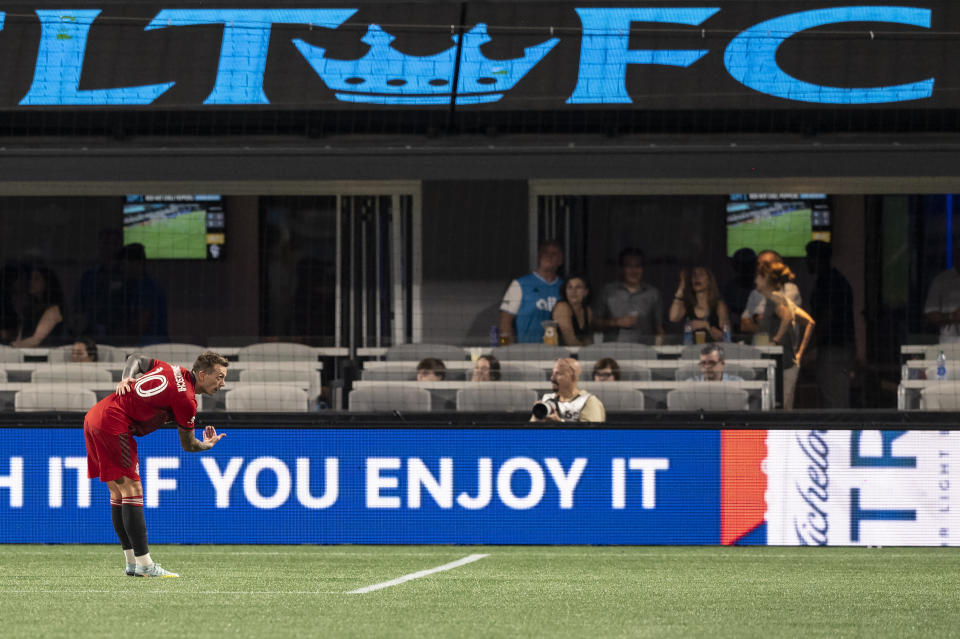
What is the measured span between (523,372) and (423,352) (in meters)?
1.00

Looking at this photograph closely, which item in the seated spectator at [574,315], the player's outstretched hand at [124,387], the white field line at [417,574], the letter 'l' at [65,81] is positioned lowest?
the white field line at [417,574]

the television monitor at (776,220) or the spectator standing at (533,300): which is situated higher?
the television monitor at (776,220)

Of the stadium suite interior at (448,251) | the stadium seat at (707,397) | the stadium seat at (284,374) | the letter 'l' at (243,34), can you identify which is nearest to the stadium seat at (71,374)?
the stadium seat at (284,374)

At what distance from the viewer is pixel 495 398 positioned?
1087cm

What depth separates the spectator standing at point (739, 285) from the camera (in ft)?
40.9

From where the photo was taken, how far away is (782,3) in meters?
13.5

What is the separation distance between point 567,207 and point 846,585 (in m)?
6.92

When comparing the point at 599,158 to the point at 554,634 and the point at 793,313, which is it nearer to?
the point at 793,313

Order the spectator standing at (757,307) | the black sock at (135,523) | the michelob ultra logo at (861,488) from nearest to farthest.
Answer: the black sock at (135,523) → the michelob ultra logo at (861,488) → the spectator standing at (757,307)

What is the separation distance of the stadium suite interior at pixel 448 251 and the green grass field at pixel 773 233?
7.2 inches

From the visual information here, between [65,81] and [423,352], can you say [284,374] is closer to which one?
[423,352]

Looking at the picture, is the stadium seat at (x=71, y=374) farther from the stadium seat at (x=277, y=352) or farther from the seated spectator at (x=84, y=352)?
the stadium seat at (x=277, y=352)

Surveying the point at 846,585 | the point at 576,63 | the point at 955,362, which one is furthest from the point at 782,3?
the point at 846,585

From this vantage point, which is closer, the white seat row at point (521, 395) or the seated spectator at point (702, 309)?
the white seat row at point (521, 395)
